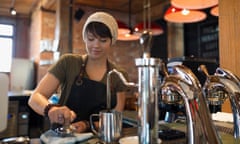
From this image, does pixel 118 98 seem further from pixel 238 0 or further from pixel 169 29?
pixel 169 29

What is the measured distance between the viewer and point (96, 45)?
1115 mm

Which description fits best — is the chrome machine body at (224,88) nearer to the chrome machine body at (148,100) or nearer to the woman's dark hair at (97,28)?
the chrome machine body at (148,100)

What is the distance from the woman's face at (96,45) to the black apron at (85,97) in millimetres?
87

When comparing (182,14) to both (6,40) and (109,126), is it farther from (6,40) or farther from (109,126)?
(6,40)

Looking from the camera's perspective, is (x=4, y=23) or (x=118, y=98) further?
(x=4, y=23)

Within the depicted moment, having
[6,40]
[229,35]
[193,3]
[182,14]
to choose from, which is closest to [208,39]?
[182,14]

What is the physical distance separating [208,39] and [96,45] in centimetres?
370

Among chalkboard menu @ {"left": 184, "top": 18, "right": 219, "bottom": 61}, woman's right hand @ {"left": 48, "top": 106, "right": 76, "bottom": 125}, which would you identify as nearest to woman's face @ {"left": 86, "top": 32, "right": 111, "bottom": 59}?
woman's right hand @ {"left": 48, "top": 106, "right": 76, "bottom": 125}

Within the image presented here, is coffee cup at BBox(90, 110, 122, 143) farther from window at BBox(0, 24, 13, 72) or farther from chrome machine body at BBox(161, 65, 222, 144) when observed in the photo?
window at BBox(0, 24, 13, 72)

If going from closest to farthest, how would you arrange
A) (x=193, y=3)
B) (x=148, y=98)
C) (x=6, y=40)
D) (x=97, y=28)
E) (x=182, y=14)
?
(x=148, y=98) < (x=97, y=28) < (x=193, y=3) < (x=182, y=14) < (x=6, y=40)

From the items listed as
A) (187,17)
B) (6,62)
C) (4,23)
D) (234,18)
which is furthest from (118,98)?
→ (4,23)

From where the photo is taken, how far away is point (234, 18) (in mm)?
1120

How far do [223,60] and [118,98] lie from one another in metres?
0.58

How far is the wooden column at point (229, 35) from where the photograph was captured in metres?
1.11
